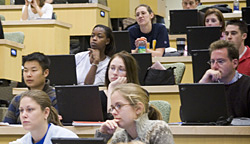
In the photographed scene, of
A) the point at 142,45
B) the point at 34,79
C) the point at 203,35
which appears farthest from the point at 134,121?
the point at 142,45

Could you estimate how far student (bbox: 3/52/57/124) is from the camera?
4.05 metres

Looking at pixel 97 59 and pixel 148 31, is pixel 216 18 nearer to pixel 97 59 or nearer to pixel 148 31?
pixel 148 31

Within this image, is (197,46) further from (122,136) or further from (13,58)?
(122,136)

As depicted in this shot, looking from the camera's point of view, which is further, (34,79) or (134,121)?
(34,79)

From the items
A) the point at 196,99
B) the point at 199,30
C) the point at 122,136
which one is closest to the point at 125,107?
the point at 122,136

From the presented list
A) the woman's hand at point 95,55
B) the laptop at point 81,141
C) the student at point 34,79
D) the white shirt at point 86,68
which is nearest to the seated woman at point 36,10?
the white shirt at point 86,68

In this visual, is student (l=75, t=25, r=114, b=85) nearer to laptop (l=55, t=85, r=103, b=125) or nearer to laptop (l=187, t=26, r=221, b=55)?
laptop (l=187, t=26, r=221, b=55)

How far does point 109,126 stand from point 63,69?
226cm

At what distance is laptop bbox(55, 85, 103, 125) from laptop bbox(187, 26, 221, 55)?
2.04 m

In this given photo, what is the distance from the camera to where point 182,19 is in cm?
693

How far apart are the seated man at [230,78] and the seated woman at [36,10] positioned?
144 inches

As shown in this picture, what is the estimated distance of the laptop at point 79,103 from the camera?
366 centimetres

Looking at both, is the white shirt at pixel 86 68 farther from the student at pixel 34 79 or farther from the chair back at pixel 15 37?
the chair back at pixel 15 37

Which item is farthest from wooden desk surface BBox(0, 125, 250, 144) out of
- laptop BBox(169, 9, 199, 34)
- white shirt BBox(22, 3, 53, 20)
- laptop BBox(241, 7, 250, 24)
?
white shirt BBox(22, 3, 53, 20)
